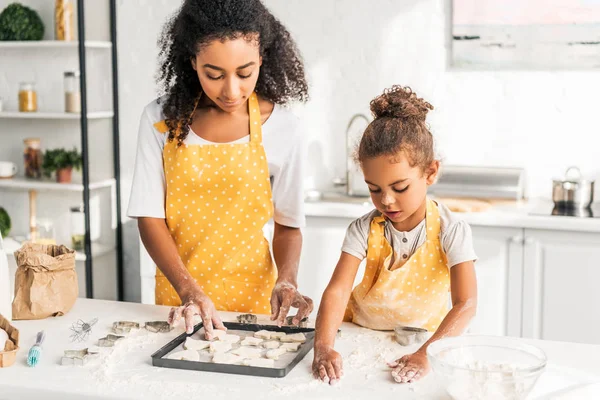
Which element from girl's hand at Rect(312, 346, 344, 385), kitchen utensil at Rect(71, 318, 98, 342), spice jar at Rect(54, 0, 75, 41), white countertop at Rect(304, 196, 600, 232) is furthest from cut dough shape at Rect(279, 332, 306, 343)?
spice jar at Rect(54, 0, 75, 41)

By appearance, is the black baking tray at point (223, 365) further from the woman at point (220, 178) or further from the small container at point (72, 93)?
the small container at point (72, 93)

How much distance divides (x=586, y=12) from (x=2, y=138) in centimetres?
320

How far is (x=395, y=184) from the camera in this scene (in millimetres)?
1651

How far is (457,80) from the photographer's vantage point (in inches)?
147

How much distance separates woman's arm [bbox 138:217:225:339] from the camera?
1.70m

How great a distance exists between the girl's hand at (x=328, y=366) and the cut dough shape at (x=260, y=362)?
0.08 m

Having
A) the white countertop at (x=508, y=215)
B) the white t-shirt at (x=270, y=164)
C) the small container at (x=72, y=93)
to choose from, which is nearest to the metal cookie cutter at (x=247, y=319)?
the white t-shirt at (x=270, y=164)

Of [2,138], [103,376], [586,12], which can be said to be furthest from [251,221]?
[2,138]

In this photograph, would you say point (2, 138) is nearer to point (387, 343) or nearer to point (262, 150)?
point (262, 150)

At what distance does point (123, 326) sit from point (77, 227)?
2.73 metres

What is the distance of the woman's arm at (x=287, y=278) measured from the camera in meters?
1.79

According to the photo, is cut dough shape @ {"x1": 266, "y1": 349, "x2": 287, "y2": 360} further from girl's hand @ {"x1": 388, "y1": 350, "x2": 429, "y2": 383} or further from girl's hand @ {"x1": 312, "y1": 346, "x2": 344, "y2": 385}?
girl's hand @ {"x1": 388, "y1": 350, "x2": 429, "y2": 383}

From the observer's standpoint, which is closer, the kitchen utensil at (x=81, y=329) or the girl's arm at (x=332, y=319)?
the girl's arm at (x=332, y=319)

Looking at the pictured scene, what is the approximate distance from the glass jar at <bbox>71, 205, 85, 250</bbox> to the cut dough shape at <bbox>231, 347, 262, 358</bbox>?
2880 millimetres
